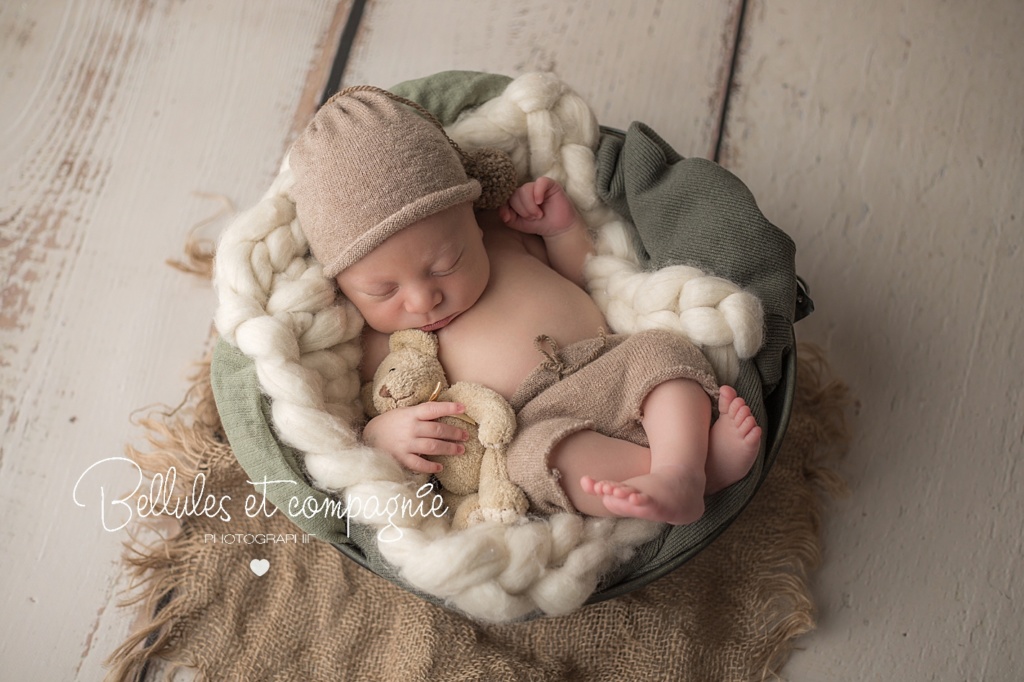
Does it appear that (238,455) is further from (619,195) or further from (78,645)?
(619,195)

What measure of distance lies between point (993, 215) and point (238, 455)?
156cm

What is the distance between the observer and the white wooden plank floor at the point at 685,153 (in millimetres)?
1538

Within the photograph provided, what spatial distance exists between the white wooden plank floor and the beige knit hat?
532 mm

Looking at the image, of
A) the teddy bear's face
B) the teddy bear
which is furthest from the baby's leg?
the teddy bear's face

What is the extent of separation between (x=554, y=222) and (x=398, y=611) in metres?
0.74

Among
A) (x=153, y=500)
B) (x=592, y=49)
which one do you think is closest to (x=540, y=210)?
(x=592, y=49)

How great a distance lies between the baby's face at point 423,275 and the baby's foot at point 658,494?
0.39 metres

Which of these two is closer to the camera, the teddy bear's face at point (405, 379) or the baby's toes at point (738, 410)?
the baby's toes at point (738, 410)

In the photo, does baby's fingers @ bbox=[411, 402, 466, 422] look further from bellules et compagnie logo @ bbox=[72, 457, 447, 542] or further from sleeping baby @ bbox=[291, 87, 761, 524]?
bellules et compagnie logo @ bbox=[72, 457, 447, 542]

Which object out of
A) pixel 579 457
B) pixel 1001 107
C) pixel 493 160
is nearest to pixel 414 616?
pixel 579 457

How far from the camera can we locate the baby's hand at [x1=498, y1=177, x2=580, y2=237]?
4.88ft

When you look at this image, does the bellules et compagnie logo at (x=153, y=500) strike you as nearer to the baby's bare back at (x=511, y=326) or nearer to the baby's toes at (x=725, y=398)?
the baby's bare back at (x=511, y=326)

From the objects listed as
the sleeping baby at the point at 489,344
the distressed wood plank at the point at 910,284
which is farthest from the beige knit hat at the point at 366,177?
the distressed wood plank at the point at 910,284

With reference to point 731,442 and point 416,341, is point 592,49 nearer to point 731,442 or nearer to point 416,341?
point 416,341
